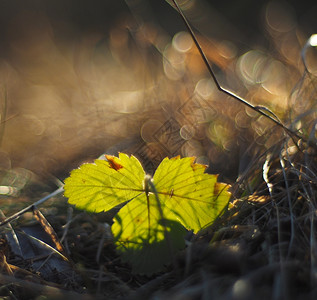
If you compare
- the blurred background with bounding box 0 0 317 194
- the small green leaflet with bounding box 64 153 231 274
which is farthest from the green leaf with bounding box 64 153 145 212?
the blurred background with bounding box 0 0 317 194

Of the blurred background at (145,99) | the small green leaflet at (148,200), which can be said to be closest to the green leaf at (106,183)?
the small green leaflet at (148,200)

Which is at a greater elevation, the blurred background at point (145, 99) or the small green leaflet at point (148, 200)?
the blurred background at point (145, 99)

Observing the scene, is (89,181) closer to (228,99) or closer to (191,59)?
(228,99)

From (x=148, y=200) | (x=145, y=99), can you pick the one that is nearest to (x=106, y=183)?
(x=148, y=200)

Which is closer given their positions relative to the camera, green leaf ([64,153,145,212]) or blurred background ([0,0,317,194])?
green leaf ([64,153,145,212])

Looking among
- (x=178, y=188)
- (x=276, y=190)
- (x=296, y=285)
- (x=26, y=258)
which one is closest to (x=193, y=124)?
(x=276, y=190)

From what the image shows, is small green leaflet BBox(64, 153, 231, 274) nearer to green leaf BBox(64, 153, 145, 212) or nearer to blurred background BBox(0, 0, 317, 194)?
green leaf BBox(64, 153, 145, 212)

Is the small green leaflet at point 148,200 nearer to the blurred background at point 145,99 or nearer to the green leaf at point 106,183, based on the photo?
the green leaf at point 106,183
